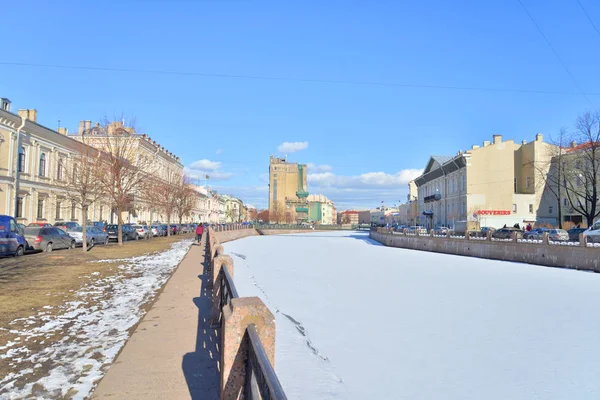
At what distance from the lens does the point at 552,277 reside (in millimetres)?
18766

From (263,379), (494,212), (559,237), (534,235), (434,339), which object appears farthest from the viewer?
(494,212)

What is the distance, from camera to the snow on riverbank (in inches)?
190

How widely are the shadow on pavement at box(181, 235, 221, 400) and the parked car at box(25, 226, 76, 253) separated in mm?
17910

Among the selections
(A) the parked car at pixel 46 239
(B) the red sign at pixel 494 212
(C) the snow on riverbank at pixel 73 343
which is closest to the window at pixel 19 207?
(A) the parked car at pixel 46 239

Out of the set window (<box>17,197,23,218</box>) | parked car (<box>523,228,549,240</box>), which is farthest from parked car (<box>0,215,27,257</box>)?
parked car (<box>523,228,549,240</box>)

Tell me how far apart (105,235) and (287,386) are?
28392 mm

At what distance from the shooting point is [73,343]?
643 centimetres

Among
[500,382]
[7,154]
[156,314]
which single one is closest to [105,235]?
[7,154]

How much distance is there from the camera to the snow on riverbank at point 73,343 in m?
4.82

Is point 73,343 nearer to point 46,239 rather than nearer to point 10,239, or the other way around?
point 10,239

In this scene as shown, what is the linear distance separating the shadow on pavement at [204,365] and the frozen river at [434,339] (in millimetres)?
1062

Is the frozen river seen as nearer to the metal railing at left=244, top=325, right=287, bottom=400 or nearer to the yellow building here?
the metal railing at left=244, top=325, right=287, bottom=400

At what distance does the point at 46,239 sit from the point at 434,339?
21.4m

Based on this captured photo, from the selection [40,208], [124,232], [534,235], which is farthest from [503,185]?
[40,208]
